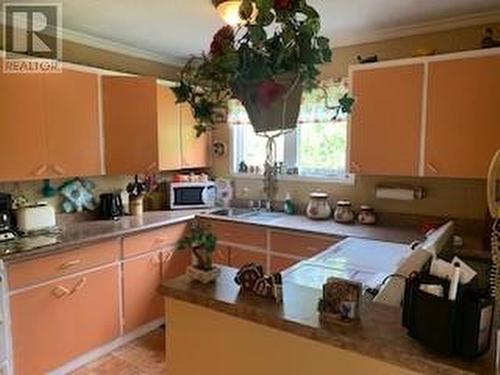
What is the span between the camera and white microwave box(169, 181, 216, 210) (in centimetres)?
374

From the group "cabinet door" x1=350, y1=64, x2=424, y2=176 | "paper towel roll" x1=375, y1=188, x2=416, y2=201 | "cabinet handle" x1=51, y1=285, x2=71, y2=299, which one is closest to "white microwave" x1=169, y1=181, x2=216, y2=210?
"cabinet handle" x1=51, y1=285, x2=71, y2=299

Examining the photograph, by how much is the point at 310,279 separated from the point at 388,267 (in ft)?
1.73

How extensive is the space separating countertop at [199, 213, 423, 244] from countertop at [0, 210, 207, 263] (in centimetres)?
46

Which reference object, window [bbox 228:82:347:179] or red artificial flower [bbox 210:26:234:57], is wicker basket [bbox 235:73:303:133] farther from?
window [bbox 228:82:347:179]

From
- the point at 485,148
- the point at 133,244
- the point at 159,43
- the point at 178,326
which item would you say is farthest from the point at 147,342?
the point at 485,148

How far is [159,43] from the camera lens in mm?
3338

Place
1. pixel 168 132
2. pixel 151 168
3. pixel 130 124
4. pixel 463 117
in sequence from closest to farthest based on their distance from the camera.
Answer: pixel 463 117
pixel 130 124
pixel 151 168
pixel 168 132

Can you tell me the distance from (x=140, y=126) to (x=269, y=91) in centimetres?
236

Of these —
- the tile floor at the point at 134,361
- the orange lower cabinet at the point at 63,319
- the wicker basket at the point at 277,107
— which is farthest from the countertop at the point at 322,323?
the tile floor at the point at 134,361

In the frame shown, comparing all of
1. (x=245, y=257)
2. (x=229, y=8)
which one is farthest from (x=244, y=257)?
(x=229, y=8)

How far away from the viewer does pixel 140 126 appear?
3.23 meters

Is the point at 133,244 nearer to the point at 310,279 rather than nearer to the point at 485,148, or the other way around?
the point at 310,279

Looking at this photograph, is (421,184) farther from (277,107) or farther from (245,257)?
(277,107)

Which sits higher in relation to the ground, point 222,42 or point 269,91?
point 222,42
